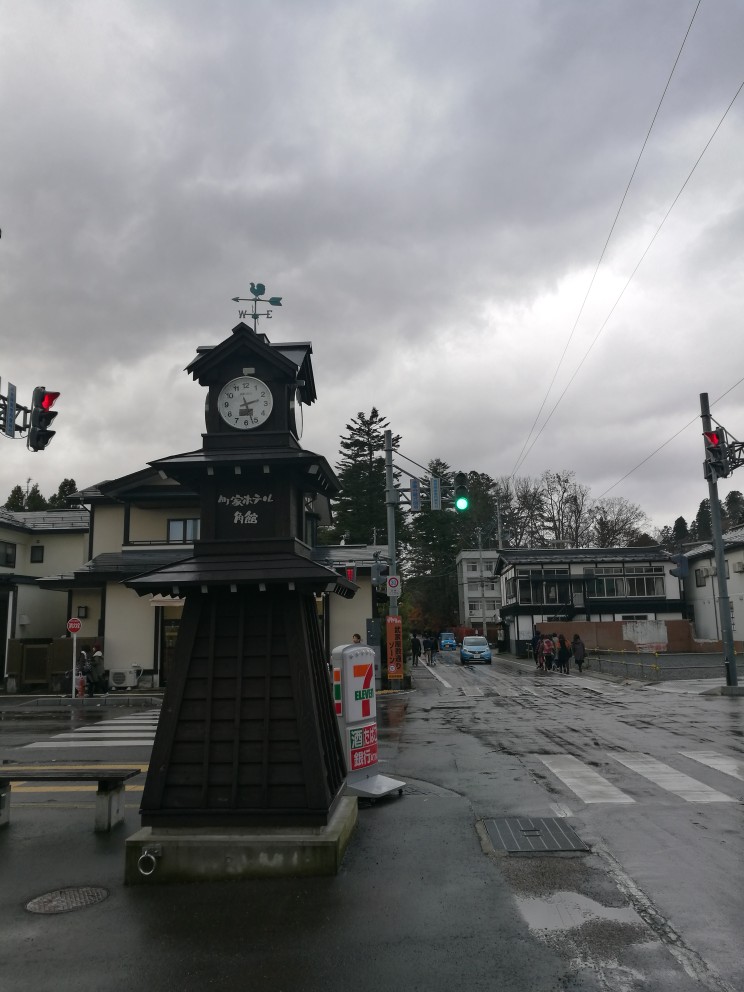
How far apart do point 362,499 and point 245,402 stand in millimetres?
53553

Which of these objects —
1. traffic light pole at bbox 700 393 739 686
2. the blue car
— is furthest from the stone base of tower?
the blue car

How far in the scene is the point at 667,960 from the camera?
5.05m

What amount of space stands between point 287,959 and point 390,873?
73.9 inches

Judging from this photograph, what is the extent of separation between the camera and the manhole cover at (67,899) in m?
6.35

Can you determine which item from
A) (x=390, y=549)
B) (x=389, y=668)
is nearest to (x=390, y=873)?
(x=390, y=549)

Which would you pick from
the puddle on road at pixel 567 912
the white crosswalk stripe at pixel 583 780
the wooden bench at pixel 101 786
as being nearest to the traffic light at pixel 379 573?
the white crosswalk stripe at pixel 583 780

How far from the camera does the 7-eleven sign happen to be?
31.7 feet

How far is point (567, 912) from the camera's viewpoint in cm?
591

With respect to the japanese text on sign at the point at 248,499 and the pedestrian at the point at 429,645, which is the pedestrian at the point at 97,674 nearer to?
the japanese text on sign at the point at 248,499

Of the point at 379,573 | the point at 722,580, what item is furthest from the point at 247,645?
the point at 722,580

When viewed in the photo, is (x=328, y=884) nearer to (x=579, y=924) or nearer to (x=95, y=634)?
(x=579, y=924)

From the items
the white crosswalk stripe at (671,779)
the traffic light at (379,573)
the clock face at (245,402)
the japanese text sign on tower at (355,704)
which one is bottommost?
the white crosswalk stripe at (671,779)

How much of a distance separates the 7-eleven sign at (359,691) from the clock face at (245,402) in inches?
141

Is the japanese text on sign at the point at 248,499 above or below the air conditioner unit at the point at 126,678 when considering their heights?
above
